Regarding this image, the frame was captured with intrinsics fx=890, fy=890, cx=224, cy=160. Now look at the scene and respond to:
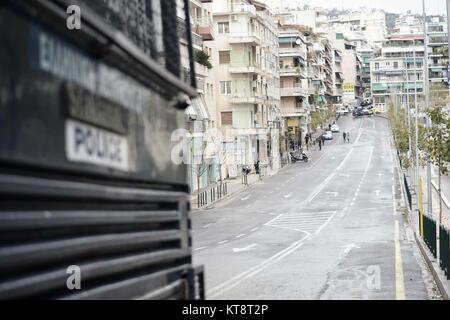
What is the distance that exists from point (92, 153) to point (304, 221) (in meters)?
38.2

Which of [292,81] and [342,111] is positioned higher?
[292,81]

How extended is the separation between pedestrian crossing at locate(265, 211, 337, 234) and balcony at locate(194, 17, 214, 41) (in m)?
25.5

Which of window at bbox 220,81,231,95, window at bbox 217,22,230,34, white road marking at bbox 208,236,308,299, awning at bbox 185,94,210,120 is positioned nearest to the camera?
awning at bbox 185,94,210,120

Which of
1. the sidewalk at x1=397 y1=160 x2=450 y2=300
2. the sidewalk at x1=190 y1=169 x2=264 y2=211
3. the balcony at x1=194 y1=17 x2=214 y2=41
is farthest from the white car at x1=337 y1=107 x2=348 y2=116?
the sidewalk at x1=397 y1=160 x2=450 y2=300

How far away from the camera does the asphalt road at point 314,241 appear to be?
1903cm

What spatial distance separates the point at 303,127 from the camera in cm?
12288

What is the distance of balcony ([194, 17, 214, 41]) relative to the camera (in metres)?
67.3

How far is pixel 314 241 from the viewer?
106 ft

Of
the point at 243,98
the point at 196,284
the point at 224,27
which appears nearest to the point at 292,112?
the point at 243,98

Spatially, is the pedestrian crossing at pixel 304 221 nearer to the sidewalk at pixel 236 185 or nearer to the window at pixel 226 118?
the sidewalk at pixel 236 185

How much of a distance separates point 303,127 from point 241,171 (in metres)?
45.6

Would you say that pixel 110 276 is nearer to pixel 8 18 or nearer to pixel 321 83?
pixel 8 18

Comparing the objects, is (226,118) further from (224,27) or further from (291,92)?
(291,92)

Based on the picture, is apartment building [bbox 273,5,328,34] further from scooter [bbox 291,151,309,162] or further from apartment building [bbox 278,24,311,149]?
scooter [bbox 291,151,309,162]
